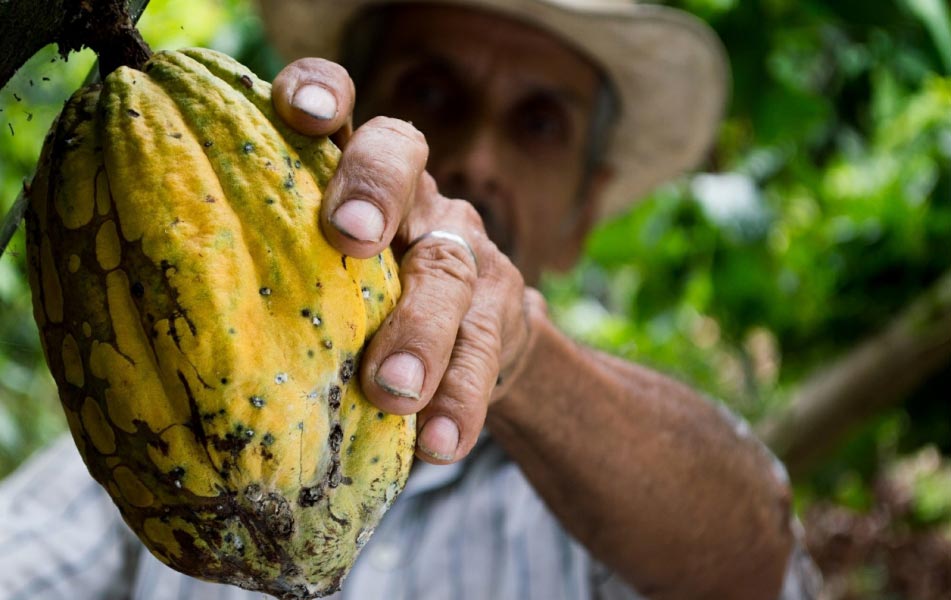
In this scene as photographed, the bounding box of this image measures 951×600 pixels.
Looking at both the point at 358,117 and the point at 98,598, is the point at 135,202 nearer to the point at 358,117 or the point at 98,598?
the point at 98,598

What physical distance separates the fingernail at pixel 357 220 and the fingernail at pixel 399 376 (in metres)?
0.08

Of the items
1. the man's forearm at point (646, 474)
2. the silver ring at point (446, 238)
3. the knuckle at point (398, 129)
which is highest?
the knuckle at point (398, 129)

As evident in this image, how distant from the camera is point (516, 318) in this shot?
2.91ft

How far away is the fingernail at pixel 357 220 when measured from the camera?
0.60m

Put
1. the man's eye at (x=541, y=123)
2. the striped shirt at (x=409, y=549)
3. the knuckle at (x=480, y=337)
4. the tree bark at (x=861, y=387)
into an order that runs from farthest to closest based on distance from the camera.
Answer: the tree bark at (x=861, y=387), the man's eye at (x=541, y=123), the striped shirt at (x=409, y=549), the knuckle at (x=480, y=337)

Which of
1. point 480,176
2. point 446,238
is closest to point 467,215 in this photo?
point 446,238

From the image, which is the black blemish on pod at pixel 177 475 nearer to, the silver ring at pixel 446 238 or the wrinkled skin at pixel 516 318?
the wrinkled skin at pixel 516 318

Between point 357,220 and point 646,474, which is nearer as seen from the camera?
point 357,220

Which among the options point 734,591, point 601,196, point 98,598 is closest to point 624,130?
point 601,196

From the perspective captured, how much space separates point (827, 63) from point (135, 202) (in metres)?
2.21

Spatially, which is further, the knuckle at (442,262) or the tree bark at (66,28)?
the knuckle at (442,262)

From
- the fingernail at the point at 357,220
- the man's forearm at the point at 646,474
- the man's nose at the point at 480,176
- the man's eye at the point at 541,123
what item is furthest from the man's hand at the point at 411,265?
the man's eye at the point at 541,123

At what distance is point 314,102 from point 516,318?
319mm

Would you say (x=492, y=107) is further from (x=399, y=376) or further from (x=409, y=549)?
(x=399, y=376)
